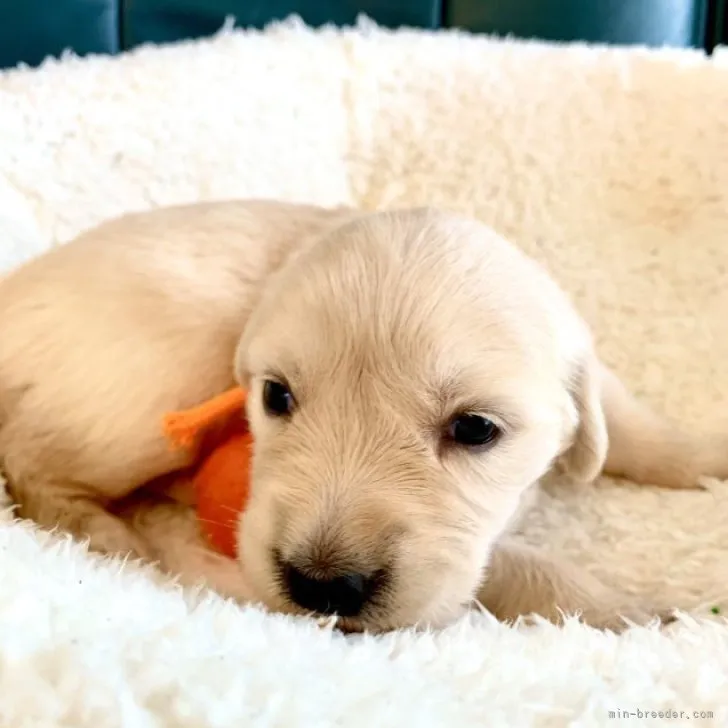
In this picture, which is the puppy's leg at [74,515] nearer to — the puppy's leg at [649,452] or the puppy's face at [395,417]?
the puppy's face at [395,417]

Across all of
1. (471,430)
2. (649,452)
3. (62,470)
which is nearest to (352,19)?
(649,452)

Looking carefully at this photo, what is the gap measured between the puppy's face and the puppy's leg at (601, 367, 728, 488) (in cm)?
38

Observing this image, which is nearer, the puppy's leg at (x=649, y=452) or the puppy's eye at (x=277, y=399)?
the puppy's eye at (x=277, y=399)

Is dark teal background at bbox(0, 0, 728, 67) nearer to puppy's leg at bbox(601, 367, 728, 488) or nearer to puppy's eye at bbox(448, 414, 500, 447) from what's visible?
puppy's leg at bbox(601, 367, 728, 488)

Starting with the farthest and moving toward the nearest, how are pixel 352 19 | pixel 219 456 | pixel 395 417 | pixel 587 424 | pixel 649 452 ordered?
pixel 352 19 → pixel 649 452 → pixel 219 456 → pixel 587 424 → pixel 395 417

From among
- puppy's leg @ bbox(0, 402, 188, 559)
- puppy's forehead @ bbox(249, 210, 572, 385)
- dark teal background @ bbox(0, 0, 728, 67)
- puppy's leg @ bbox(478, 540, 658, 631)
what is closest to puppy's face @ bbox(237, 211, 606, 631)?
puppy's forehead @ bbox(249, 210, 572, 385)

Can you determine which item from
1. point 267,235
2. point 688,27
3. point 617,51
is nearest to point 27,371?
point 267,235

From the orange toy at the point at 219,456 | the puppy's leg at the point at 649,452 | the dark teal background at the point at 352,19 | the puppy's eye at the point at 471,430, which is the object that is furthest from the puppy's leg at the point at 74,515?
the dark teal background at the point at 352,19

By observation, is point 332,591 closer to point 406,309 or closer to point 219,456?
point 406,309

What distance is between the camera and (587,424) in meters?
1.58

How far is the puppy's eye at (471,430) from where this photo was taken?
1.36 m

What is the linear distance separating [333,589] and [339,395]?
280mm

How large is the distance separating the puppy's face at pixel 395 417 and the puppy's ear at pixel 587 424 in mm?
53

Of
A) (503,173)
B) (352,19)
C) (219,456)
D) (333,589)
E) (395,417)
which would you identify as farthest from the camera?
(352,19)
